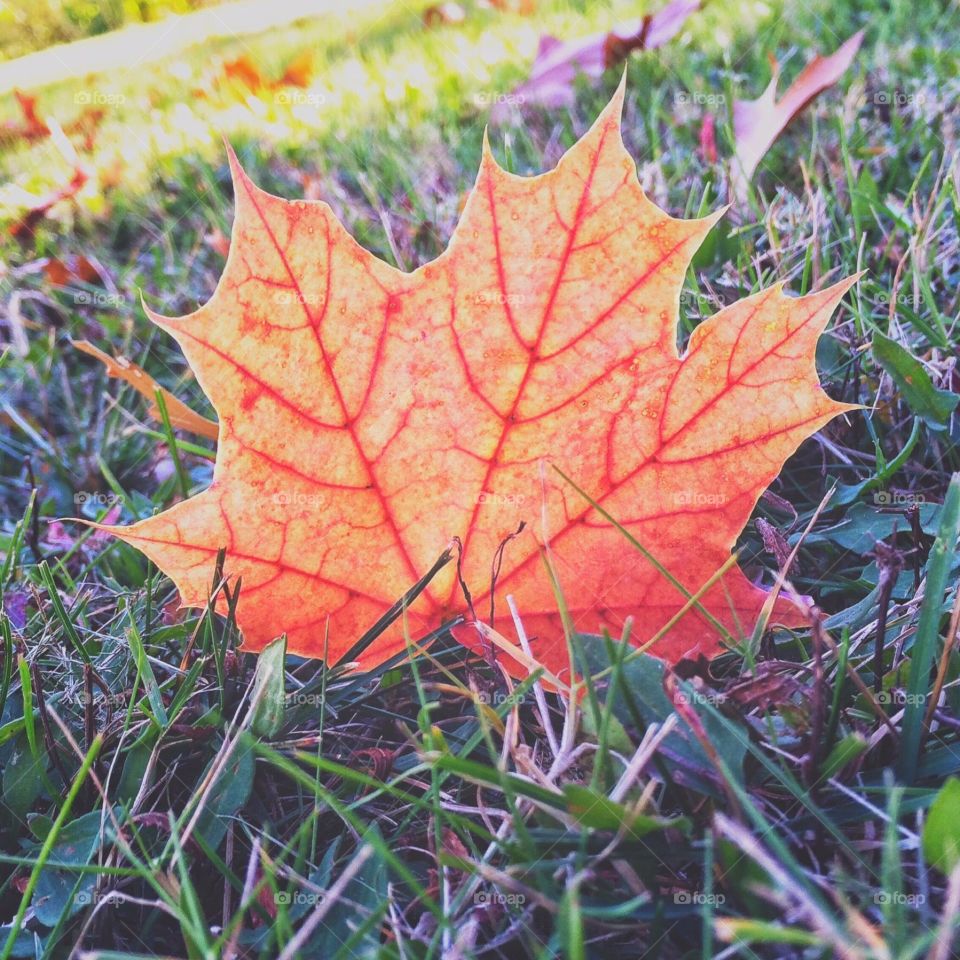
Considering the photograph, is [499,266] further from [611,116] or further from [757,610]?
[757,610]

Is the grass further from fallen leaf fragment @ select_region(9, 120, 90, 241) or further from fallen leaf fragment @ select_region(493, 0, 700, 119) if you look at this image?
fallen leaf fragment @ select_region(9, 120, 90, 241)

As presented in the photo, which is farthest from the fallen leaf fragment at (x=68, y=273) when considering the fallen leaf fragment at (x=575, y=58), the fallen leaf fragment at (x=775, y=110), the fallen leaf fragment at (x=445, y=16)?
the fallen leaf fragment at (x=445, y=16)

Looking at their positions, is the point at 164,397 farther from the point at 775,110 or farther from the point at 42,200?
the point at 42,200

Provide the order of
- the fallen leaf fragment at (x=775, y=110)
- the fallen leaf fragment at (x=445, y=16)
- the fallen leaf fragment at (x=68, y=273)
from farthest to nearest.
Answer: the fallen leaf fragment at (x=445, y=16) → the fallen leaf fragment at (x=68, y=273) → the fallen leaf fragment at (x=775, y=110)

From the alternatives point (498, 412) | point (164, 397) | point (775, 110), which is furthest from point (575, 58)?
point (498, 412)

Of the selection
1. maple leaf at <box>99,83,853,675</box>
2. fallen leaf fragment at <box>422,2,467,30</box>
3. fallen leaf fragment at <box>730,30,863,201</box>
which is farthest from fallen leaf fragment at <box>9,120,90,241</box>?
fallen leaf fragment at <box>422,2,467,30</box>

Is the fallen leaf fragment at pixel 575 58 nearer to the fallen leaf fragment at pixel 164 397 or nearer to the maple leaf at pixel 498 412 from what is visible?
the fallen leaf fragment at pixel 164 397

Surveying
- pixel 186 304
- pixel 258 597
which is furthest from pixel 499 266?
pixel 186 304
